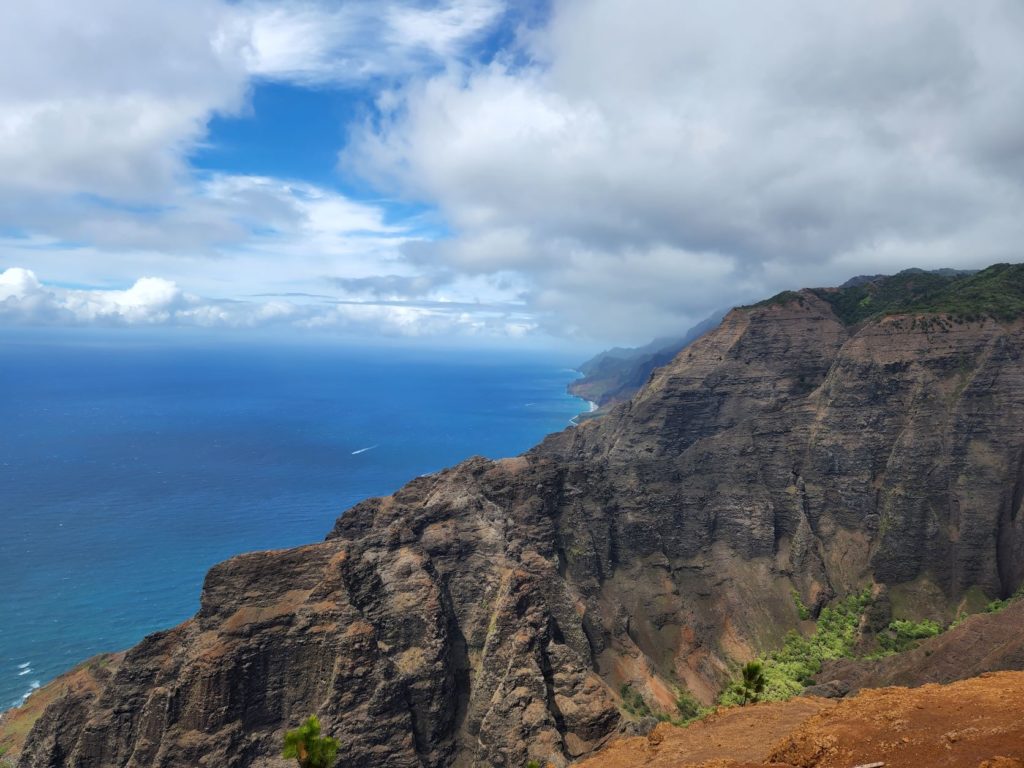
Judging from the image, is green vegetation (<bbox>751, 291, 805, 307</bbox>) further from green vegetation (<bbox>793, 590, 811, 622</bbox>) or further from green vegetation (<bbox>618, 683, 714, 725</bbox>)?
green vegetation (<bbox>618, 683, 714, 725</bbox>)

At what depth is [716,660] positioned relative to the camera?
81312mm

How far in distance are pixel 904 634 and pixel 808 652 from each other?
1185 cm

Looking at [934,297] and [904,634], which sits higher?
[934,297]

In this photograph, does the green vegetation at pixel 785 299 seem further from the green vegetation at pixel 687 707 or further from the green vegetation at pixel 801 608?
the green vegetation at pixel 687 707

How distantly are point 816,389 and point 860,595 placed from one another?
113 feet

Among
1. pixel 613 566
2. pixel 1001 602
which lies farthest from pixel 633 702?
pixel 1001 602

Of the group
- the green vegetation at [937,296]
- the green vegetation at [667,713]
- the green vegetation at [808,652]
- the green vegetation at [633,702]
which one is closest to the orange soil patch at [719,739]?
the green vegetation at [633,702]

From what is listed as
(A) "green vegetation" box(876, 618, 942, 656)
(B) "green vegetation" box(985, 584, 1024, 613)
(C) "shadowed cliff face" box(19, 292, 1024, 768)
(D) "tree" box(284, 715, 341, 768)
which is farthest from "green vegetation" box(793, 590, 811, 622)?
(D) "tree" box(284, 715, 341, 768)

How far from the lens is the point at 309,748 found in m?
37.2

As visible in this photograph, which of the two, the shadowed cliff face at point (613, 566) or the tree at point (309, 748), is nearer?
the tree at point (309, 748)

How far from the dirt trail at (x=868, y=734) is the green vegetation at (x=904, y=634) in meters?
41.3

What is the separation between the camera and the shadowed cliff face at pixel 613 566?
177 ft

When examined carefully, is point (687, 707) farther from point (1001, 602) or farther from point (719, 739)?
point (1001, 602)

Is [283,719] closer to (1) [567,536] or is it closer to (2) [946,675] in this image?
(1) [567,536]
